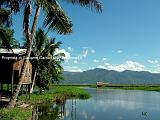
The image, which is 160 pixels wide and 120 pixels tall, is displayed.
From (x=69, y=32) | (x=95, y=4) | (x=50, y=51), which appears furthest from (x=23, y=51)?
(x=50, y=51)

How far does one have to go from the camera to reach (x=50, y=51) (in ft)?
183

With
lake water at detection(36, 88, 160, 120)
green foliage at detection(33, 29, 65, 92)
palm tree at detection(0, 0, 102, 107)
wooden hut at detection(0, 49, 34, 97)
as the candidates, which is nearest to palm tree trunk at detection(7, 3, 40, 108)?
palm tree at detection(0, 0, 102, 107)

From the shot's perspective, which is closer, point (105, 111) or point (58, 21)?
point (58, 21)

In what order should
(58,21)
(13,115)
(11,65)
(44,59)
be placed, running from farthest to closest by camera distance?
(44,59) → (11,65) → (58,21) → (13,115)

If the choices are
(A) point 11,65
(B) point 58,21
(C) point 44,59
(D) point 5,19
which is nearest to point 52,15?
(B) point 58,21

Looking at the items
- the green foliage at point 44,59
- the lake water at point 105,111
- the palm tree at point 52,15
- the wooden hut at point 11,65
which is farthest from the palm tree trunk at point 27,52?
the green foliage at point 44,59

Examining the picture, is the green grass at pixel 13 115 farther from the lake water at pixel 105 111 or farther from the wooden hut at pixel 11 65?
the wooden hut at pixel 11 65

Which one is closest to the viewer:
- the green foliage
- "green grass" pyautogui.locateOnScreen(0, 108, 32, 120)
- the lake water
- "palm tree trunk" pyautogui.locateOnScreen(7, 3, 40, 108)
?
"green grass" pyautogui.locateOnScreen(0, 108, 32, 120)

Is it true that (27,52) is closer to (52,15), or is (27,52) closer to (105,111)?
(52,15)

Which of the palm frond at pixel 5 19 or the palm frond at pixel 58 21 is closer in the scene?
the palm frond at pixel 58 21

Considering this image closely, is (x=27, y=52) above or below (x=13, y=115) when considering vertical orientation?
above

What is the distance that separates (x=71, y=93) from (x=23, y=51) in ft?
88.7

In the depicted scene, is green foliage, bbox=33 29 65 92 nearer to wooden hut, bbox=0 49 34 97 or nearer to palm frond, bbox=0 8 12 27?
wooden hut, bbox=0 49 34 97

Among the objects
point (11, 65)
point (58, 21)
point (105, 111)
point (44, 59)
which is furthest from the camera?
point (44, 59)
